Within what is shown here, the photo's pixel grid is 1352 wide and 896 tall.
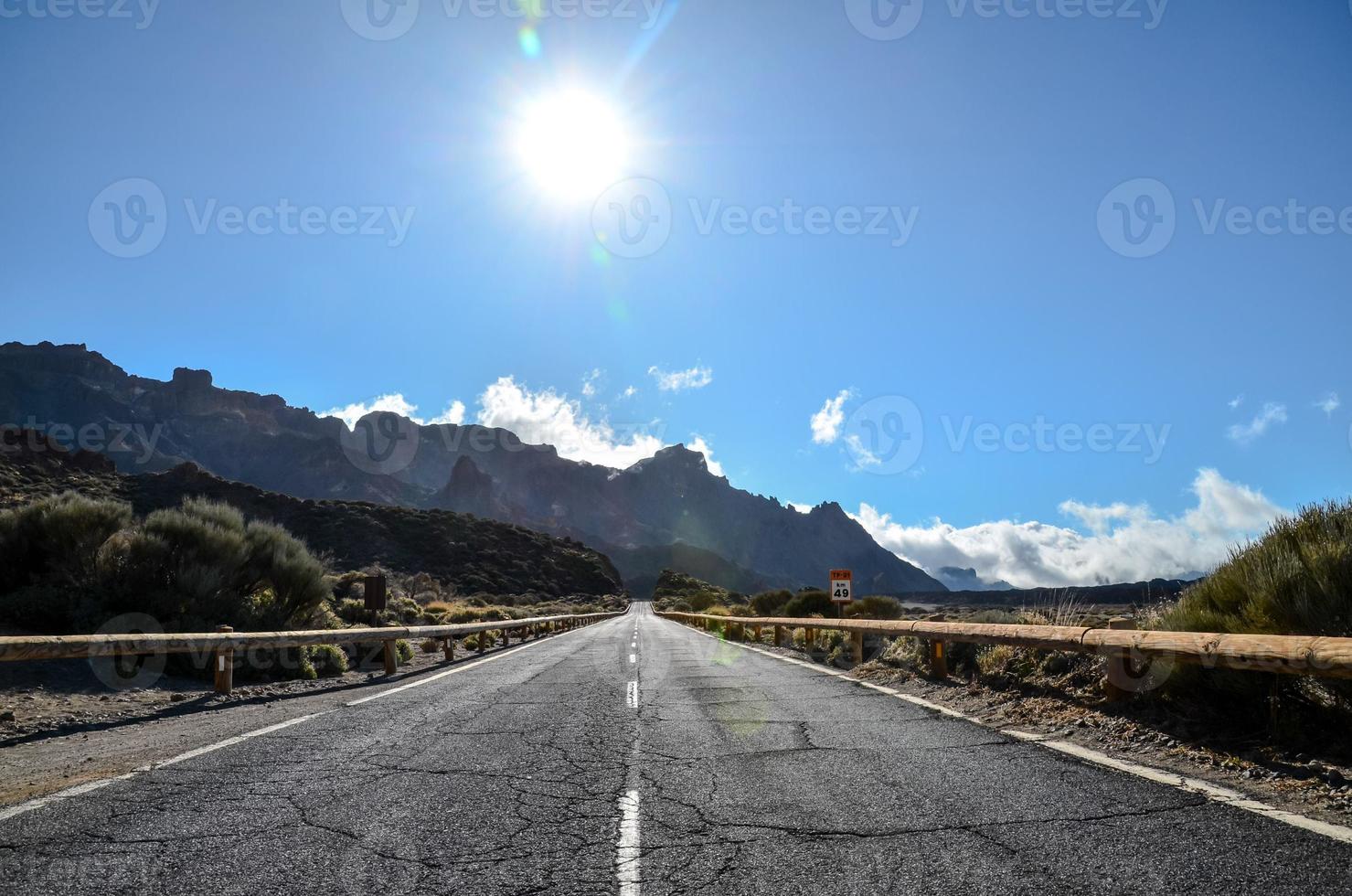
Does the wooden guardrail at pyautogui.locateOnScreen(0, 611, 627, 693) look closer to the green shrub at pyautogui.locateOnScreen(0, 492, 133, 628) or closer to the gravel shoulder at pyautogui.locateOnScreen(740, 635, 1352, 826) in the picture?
the green shrub at pyautogui.locateOnScreen(0, 492, 133, 628)

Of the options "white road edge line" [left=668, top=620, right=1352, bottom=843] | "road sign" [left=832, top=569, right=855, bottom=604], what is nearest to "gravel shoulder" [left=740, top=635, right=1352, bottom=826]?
"white road edge line" [left=668, top=620, right=1352, bottom=843]

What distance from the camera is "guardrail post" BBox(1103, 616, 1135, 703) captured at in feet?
23.0

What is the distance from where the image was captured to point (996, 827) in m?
3.89

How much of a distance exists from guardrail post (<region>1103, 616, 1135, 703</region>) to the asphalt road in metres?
1.44

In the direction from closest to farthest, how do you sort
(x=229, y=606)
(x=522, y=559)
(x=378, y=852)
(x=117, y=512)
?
(x=378, y=852) → (x=229, y=606) → (x=117, y=512) → (x=522, y=559)

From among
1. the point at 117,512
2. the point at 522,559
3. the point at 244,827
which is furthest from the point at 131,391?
the point at 244,827

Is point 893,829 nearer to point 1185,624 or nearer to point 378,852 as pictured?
point 378,852

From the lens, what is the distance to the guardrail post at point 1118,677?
23.0ft

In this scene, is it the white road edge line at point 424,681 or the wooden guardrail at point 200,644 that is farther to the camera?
the white road edge line at point 424,681

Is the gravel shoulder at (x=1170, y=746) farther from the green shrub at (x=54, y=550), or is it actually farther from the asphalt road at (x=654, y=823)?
the green shrub at (x=54, y=550)

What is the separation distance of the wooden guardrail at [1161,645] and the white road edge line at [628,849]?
416 cm

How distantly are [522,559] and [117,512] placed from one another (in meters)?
70.6

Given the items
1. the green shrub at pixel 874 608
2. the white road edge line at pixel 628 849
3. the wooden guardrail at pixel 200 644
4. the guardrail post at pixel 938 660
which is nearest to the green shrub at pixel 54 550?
the wooden guardrail at pixel 200 644

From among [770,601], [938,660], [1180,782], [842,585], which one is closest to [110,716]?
[938,660]
